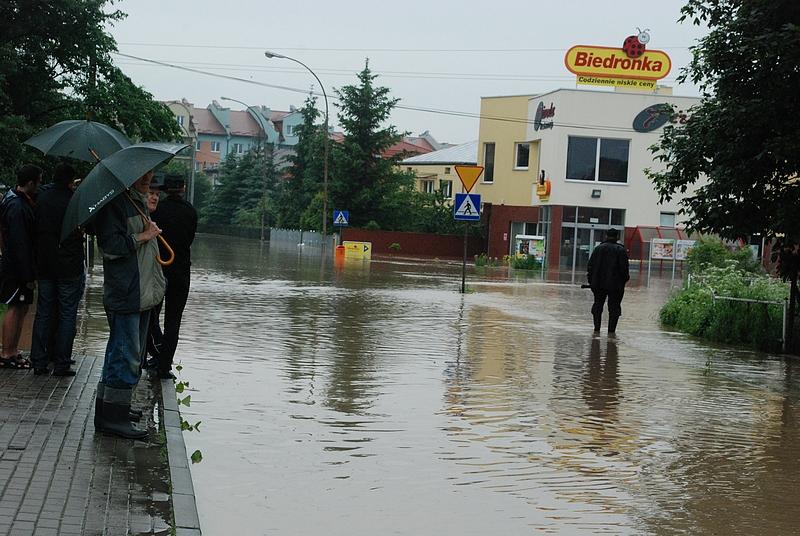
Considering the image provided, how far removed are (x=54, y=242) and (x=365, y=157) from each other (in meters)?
59.0

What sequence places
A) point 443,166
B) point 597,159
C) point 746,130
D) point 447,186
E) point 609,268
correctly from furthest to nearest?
point 443,166, point 447,186, point 597,159, point 609,268, point 746,130

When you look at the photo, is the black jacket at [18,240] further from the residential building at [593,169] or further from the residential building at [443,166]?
the residential building at [443,166]

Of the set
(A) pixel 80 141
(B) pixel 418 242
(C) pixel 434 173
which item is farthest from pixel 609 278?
(C) pixel 434 173

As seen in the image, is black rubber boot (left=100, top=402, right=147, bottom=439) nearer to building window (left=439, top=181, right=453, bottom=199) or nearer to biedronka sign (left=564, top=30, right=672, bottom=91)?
biedronka sign (left=564, top=30, right=672, bottom=91)

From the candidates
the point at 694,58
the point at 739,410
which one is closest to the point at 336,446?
the point at 739,410

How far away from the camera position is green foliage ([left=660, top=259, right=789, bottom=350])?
57.1 feet

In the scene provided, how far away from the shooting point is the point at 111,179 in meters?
7.72

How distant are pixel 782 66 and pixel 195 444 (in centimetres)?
1006

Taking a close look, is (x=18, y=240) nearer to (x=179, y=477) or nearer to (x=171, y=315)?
(x=171, y=315)

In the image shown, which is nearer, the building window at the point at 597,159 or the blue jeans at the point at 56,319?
the blue jeans at the point at 56,319

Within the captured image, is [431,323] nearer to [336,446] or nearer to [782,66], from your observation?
[782,66]

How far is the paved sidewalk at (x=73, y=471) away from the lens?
579cm

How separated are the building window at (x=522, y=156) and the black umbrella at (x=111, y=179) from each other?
54142 millimetres

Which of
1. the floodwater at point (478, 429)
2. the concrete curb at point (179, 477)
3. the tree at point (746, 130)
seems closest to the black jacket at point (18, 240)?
the floodwater at point (478, 429)
